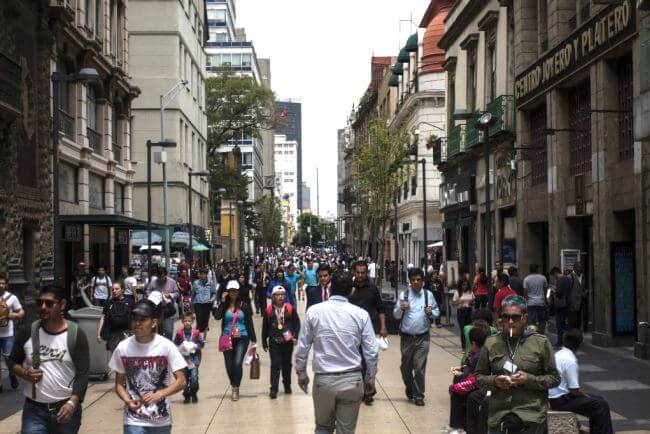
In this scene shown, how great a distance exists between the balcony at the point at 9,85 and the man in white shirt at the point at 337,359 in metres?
15.3

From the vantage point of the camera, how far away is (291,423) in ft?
36.6

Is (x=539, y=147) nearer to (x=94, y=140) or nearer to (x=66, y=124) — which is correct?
(x=66, y=124)

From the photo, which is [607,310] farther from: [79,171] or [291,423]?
[79,171]

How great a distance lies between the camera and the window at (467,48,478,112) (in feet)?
115

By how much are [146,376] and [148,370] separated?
0.04 metres

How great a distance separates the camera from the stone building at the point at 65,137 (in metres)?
22.8

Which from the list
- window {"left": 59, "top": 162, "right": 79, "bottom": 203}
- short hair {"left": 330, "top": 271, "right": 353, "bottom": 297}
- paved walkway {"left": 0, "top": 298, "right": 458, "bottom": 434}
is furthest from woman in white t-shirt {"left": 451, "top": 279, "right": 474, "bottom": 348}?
window {"left": 59, "top": 162, "right": 79, "bottom": 203}

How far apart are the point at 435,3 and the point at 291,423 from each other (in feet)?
125

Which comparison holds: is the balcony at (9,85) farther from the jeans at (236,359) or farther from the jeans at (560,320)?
the jeans at (560,320)

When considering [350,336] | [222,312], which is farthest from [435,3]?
[350,336]

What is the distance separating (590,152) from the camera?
72.3 ft

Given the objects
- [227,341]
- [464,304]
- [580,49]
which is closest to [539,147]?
[580,49]

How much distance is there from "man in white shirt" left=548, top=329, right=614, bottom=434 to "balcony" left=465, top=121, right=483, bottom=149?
A: 23.3 m

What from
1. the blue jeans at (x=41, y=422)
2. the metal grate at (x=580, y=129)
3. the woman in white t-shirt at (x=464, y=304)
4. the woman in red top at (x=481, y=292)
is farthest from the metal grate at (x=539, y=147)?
the blue jeans at (x=41, y=422)
